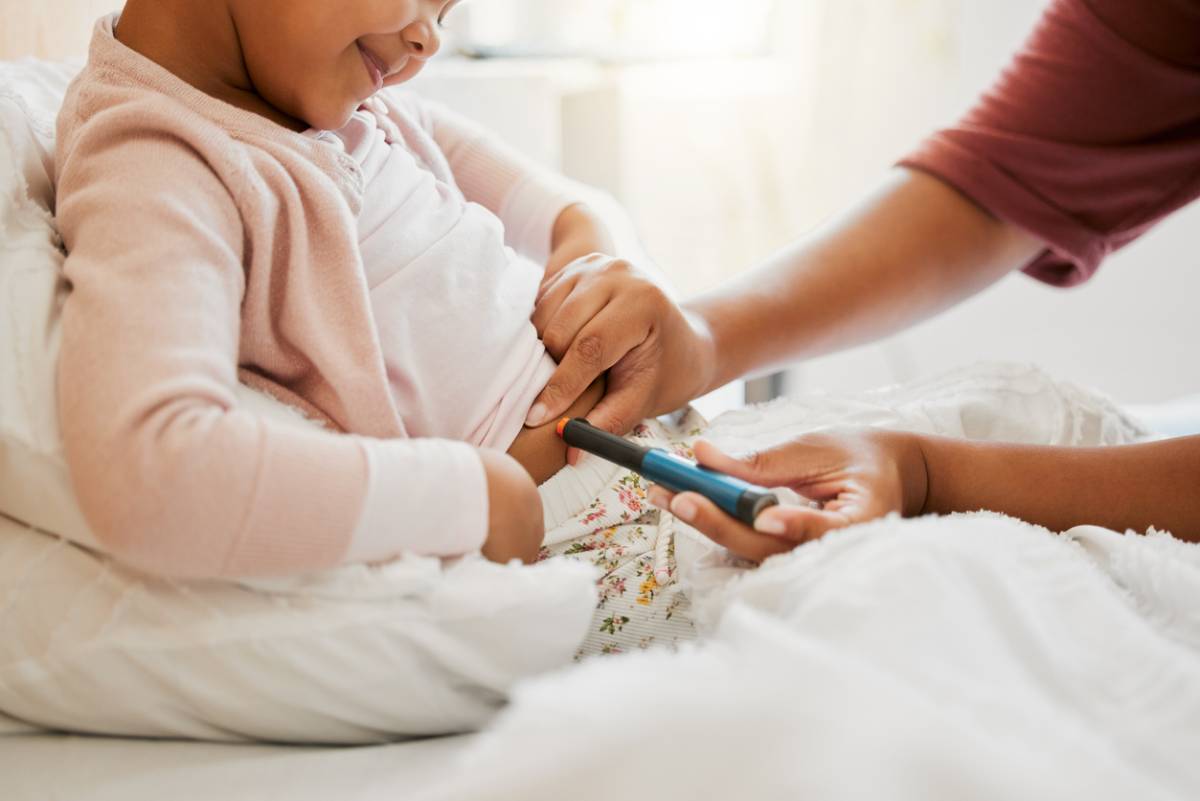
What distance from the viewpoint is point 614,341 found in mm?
759

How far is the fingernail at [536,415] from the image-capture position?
73 cm

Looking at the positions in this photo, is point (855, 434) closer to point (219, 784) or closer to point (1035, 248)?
point (219, 784)

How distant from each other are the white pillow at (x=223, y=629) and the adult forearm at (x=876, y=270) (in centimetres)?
50

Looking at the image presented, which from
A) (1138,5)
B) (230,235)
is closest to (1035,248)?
(1138,5)

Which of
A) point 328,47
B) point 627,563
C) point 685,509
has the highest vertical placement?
point 328,47

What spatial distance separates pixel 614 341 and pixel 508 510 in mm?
220

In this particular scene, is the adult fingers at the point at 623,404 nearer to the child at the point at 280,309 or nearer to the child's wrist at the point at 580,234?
the child at the point at 280,309

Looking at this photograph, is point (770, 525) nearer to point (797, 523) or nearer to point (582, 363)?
point (797, 523)

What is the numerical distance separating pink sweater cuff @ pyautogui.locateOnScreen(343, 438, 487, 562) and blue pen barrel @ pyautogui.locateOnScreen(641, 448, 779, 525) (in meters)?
0.11

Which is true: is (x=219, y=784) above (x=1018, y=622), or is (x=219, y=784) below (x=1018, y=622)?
below

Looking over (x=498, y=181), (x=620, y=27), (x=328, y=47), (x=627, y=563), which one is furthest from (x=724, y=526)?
(x=620, y=27)

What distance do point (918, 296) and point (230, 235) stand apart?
72cm

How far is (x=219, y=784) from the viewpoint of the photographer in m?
0.50

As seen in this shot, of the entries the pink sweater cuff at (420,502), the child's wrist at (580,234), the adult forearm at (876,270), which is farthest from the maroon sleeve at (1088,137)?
the pink sweater cuff at (420,502)
